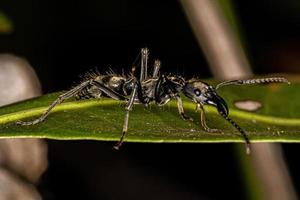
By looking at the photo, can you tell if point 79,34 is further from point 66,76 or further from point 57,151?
point 57,151

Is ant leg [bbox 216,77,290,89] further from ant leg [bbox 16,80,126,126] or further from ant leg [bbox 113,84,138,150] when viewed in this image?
ant leg [bbox 16,80,126,126]

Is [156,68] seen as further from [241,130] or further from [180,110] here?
[241,130]

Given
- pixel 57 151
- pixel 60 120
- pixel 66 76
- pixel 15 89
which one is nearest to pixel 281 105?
pixel 60 120

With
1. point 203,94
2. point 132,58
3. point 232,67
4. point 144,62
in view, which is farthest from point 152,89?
point 132,58

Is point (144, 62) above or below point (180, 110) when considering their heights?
above

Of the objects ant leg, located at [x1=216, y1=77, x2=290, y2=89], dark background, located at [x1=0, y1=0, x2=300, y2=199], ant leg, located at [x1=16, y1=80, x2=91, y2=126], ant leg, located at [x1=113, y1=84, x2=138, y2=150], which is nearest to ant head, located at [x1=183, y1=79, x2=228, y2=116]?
ant leg, located at [x1=216, y1=77, x2=290, y2=89]

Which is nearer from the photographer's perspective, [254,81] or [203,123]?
[203,123]
